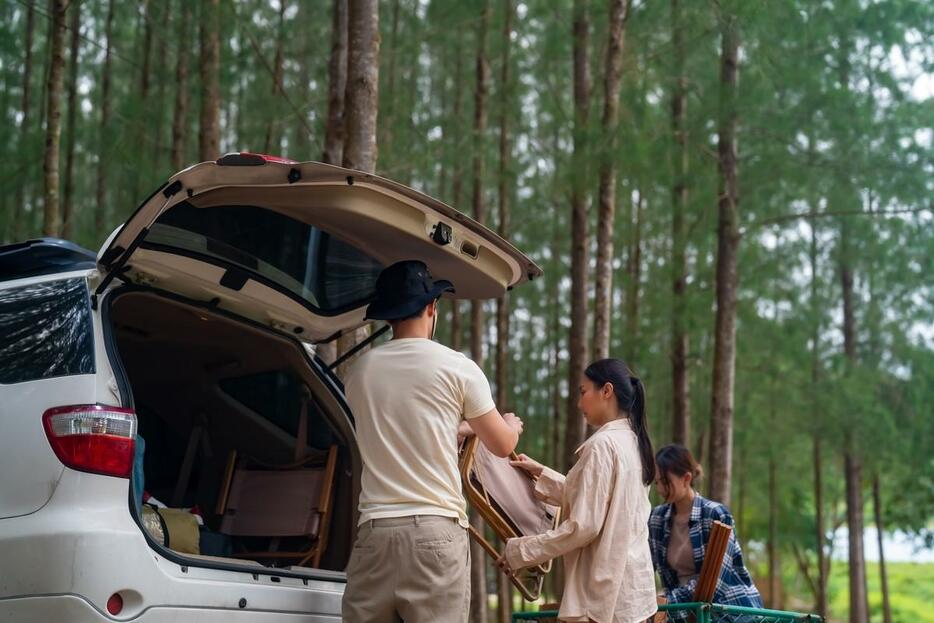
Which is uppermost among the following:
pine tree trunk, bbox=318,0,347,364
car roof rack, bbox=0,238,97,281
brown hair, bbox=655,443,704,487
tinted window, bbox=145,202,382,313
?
pine tree trunk, bbox=318,0,347,364

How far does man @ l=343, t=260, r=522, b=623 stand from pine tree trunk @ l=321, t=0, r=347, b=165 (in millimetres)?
6176

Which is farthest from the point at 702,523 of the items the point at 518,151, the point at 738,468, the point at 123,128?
the point at 738,468

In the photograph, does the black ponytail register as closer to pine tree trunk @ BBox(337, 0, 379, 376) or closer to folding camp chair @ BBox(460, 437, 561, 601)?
folding camp chair @ BBox(460, 437, 561, 601)

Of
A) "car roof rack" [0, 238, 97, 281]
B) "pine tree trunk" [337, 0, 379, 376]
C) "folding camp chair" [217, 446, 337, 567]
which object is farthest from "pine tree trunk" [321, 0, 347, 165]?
"car roof rack" [0, 238, 97, 281]

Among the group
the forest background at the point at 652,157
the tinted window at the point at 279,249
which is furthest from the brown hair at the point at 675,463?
the forest background at the point at 652,157

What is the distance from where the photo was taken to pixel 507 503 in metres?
4.91

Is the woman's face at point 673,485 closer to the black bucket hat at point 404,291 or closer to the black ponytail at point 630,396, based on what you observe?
the black ponytail at point 630,396

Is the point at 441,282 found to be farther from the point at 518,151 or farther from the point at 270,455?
the point at 518,151

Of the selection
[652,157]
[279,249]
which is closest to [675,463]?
[279,249]

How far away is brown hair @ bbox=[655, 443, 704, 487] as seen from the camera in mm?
5867

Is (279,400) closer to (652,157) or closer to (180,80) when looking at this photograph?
(652,157)

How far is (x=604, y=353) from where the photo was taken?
38.5ft

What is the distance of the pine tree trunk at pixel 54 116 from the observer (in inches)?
394

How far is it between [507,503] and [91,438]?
6.09 ft
